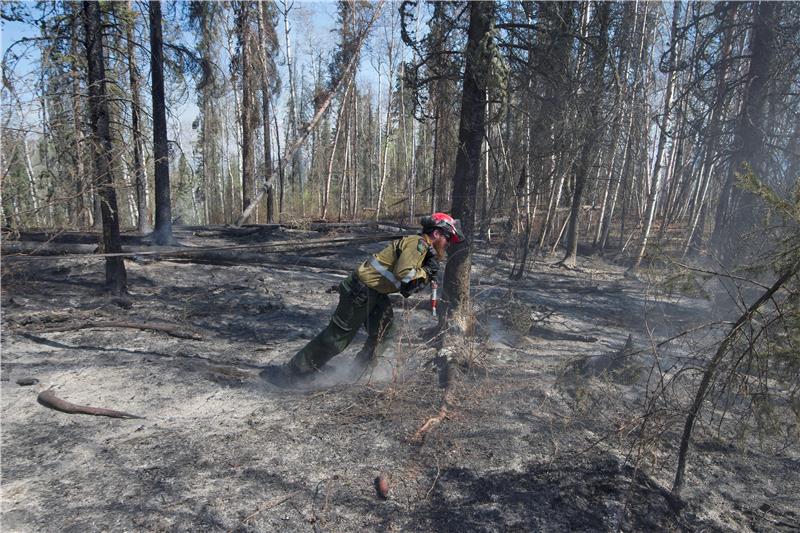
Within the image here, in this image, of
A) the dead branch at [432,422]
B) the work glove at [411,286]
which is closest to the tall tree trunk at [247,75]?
the work glove at [411,286]

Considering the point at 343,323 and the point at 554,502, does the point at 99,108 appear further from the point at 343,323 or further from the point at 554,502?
the point at 554,502

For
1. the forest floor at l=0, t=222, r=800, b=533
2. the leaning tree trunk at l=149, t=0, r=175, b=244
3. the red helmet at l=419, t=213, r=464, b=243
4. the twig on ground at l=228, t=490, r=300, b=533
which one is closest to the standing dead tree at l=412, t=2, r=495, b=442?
the forest floor at l=0, t=222, r=800, b=533

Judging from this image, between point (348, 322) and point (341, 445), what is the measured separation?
4.23 ft

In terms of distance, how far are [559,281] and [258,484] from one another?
Answer: 1010cm

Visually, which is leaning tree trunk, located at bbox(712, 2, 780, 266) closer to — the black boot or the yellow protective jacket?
the yellow protective jacket

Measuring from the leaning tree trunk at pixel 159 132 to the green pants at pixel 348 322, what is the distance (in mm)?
5367

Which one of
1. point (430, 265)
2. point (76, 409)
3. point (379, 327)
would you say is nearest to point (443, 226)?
point (430, 265)

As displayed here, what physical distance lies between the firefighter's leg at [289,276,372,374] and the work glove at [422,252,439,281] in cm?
61

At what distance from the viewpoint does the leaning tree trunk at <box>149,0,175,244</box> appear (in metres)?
9.77

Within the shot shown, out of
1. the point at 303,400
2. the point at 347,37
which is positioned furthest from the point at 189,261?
the point at 347,37

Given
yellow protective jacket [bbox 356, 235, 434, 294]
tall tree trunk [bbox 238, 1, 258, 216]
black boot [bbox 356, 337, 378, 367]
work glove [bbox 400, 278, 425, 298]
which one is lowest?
black boot [bbox 356, 337, 378, 367]

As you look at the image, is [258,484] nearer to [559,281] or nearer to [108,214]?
[108,214]

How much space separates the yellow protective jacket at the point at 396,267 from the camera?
14.8 feet

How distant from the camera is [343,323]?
15.8 feet
